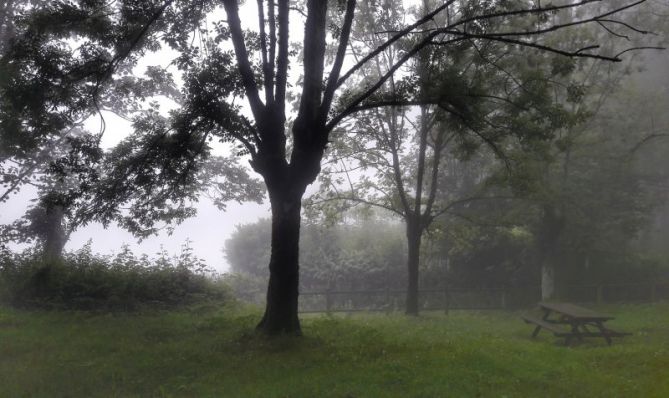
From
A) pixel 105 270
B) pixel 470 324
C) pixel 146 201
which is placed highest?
pixel 146 201

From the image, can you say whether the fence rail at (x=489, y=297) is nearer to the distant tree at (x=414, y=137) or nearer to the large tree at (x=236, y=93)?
the distant tree at (x=414, y=137)

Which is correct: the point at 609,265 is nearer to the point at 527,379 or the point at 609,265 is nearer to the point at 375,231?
the point at 375,231

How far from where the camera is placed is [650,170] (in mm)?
28188

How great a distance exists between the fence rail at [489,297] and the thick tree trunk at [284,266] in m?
12.3

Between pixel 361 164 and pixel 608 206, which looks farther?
pixel 608 206

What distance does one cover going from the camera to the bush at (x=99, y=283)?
14.6 m

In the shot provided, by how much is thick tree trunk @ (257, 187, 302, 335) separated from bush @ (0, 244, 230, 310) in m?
6.03

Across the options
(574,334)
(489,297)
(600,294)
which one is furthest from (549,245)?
(574,334)

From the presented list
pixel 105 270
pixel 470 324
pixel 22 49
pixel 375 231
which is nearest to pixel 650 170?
pixel 375 231

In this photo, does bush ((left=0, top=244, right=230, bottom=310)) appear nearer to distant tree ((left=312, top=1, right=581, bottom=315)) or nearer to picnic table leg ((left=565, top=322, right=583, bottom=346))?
distant tree ((left=312, top=1, right=581, bottom=315))

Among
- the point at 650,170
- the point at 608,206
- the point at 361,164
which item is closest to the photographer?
the point at 361,164

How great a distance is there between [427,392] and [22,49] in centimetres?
946

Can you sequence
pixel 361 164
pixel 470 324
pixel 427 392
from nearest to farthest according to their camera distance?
→ pixel 427 392, pixel 470 324, pixel 361 164

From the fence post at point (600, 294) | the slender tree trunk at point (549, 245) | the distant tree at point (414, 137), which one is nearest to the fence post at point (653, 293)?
the fence post at point (600, 294)
